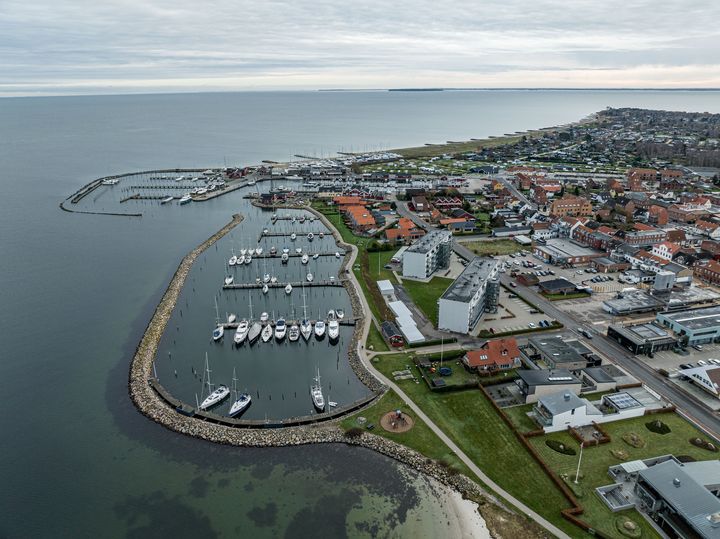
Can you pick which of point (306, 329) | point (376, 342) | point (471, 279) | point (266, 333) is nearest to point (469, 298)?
point (471, 279)

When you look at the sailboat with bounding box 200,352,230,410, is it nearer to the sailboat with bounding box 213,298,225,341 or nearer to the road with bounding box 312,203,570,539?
the sailboat with bounding box 213,298,225,341

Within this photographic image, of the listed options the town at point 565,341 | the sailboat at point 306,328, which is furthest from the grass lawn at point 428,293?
the sailboat at point 306,328

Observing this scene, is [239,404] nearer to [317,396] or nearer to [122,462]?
[317,396]

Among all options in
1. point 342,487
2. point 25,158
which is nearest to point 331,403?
point 342,487

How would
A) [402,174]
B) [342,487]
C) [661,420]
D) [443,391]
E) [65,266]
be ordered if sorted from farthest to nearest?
1. [402,174]
2. [65,266]
3. [443,391]
4. [661,420]
5. [342,487]

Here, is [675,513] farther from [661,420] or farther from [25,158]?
[25,158]

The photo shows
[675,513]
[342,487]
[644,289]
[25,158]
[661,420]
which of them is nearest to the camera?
[675,513]

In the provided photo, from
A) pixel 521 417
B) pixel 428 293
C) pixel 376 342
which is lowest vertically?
pixel 521 417
